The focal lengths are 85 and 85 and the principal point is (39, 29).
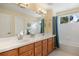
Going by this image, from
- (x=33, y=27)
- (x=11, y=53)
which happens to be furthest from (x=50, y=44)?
(x=11, y=53)

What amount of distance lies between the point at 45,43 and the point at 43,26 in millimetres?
374

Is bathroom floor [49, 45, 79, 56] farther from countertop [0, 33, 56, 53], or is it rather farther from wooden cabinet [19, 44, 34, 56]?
wooden cabinet [19, 44, 34, 56]

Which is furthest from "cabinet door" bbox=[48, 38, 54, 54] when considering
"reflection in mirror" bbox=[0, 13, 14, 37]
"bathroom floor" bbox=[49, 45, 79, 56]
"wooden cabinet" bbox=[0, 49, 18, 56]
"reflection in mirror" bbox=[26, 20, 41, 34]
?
"reflection in mirror" bbox=[0, 13, 14, 37]

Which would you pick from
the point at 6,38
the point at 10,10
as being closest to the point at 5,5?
the point at 10,10

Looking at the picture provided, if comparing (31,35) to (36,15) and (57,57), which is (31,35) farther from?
(57,57)

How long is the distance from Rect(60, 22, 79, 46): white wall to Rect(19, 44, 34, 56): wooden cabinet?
1.73 feet

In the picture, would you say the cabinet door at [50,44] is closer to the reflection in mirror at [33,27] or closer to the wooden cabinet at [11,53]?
the reflection in mirror at [33,27]

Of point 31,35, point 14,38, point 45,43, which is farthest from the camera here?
point 45,43

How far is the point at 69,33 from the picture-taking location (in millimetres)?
1370

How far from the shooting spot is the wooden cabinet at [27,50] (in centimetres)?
128

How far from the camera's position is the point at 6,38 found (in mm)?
1340

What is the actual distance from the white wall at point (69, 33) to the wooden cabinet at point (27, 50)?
20.8 inches

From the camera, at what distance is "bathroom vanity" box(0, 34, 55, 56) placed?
1.11m

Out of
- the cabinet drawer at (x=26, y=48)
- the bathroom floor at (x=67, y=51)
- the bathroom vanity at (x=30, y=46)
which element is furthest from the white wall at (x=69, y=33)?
the cabinet drawer at (x=26, y=48)
